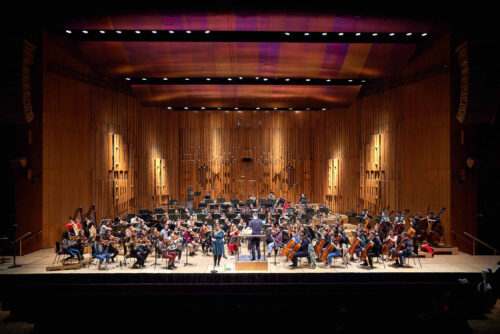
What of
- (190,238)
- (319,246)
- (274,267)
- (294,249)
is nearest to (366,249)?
(319,246)

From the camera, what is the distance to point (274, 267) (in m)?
9.30

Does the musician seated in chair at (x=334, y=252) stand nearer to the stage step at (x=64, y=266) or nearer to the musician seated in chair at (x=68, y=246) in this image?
the stage step at (x=64, y=266)

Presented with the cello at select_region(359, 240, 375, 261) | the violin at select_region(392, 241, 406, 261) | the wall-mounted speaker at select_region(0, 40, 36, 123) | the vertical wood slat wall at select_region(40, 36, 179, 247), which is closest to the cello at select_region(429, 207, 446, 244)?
the violin at select_region(392, 241, 406, 261)

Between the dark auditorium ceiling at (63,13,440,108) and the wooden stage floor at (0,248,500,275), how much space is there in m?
6.38

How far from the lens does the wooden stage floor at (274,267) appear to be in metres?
8.77

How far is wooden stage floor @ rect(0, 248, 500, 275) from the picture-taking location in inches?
345

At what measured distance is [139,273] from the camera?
861 centimetres

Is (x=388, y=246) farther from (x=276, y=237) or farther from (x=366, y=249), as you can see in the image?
(x=276, y=237)

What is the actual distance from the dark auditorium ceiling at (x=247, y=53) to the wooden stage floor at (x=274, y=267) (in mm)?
6377

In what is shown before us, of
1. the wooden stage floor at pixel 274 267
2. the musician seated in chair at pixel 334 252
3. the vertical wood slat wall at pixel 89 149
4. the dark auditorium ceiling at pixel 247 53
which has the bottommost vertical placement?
the wooden stage floor at pixel 274 267
